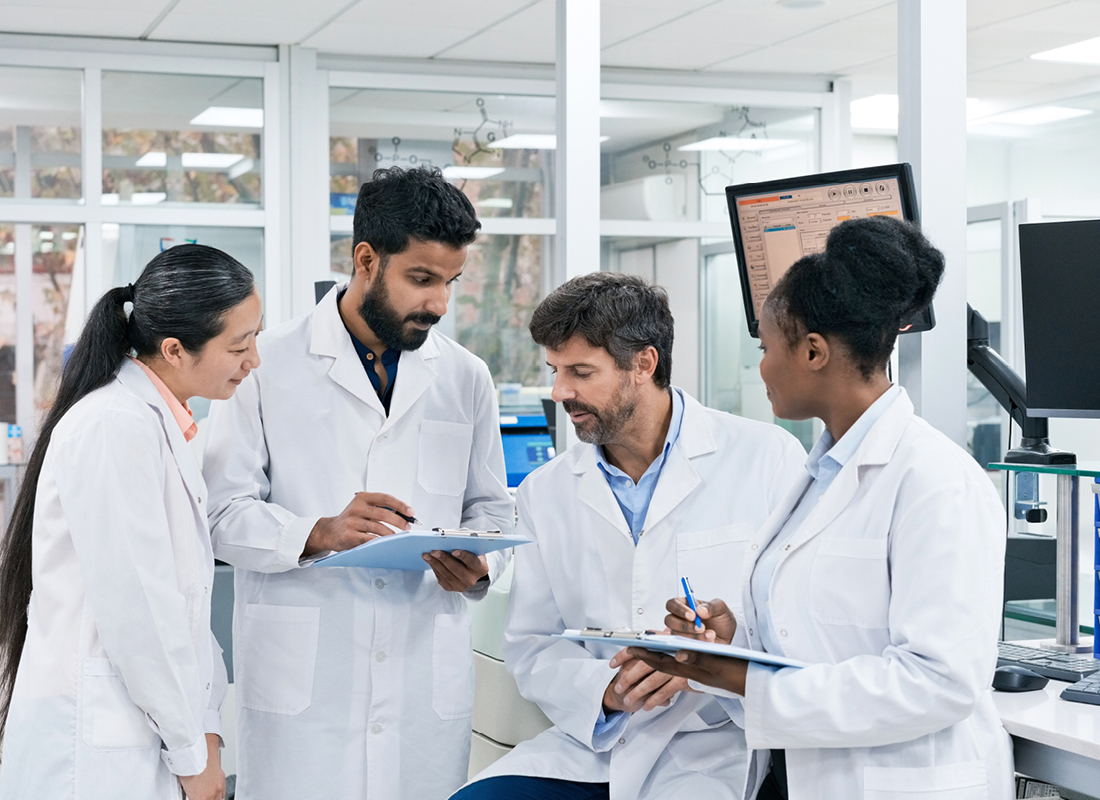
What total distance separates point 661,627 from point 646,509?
205 millimetres

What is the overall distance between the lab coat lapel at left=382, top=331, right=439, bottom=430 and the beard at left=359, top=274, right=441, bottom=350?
0.05 metres

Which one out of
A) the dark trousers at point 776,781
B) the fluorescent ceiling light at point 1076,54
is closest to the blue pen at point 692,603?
the dark trousers at point 776,781

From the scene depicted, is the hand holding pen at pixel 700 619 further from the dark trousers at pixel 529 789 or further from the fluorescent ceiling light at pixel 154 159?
the fluorescent ceiling light at pixel 154 159

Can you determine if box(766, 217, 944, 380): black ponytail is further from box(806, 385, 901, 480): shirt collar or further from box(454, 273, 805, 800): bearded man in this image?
box(454, 273, 805, 800): bearded man

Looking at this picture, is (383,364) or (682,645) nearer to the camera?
(682,645)

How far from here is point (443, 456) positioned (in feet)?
6.84

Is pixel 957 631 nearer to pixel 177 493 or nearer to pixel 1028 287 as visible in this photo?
pixel 1028 287

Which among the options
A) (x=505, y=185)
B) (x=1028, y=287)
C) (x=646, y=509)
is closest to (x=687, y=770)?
(x=646, y=509)

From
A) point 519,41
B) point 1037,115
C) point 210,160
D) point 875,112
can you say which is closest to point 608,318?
point 519,41

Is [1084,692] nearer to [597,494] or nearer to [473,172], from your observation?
[597,494]

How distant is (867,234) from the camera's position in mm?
1443

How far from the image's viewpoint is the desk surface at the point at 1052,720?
155cm

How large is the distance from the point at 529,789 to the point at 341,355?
80 centimetres

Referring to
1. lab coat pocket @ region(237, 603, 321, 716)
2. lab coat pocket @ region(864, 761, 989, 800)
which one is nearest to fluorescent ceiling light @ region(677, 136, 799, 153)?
lab coat pocket @ region(237, 603, 321, 716)
